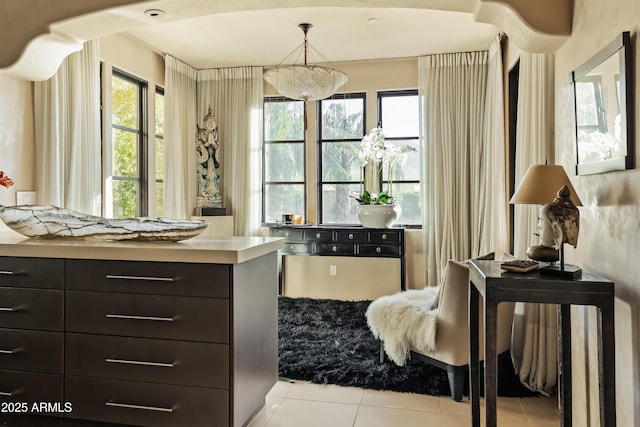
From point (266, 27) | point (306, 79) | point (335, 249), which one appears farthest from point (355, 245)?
point (266, 27)

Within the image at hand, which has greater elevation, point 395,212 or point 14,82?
point 14,82

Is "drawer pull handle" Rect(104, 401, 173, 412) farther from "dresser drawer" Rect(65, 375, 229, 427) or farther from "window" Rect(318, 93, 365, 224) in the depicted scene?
"window" Rect(318, 93, 365, 224)

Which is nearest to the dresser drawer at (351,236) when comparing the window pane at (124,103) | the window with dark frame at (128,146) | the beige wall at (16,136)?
the window with dark frame at (128,146)

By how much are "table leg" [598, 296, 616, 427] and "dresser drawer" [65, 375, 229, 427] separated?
4.70 ft

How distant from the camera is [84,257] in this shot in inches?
78.5

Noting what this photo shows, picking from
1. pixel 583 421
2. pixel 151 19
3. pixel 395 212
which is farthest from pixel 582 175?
pixel 395 212

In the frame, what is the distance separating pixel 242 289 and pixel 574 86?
1706mm

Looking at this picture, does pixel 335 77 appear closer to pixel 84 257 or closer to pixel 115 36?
pixel 115 36

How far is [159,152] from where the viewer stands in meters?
5.12

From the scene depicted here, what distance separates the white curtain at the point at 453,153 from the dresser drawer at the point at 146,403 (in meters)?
3.70

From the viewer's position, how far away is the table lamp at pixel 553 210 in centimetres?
163

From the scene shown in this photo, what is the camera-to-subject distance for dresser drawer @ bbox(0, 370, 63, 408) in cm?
205

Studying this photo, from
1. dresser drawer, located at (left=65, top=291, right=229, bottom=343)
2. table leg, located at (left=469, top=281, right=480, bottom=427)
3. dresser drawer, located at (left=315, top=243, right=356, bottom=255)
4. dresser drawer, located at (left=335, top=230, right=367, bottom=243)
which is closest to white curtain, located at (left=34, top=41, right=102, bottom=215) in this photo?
dresser drawer, located at (left=65, top=291, right=229, bottom=343)

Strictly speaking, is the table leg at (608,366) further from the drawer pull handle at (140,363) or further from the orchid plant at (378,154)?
the orchid plant at (378,154)
